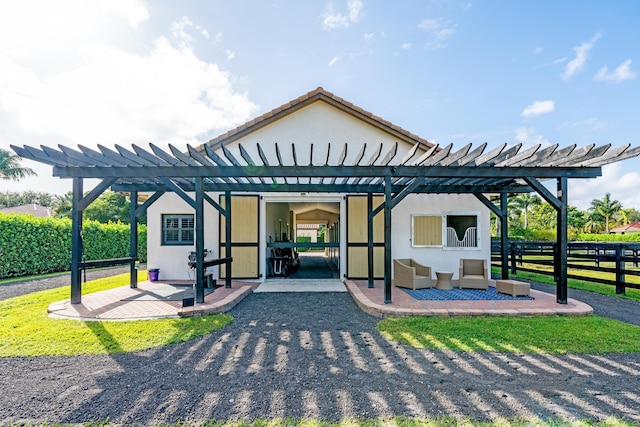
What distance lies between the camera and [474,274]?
790cm

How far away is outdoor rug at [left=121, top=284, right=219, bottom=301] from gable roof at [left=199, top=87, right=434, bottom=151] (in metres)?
4.22

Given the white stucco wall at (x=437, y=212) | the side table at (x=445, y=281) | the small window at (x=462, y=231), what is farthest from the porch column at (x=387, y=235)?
the small window at (x=462, y=231)

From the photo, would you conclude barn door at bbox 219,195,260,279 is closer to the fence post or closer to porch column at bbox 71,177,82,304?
porch column at bbox 71,177,82,304

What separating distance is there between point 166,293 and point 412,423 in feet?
21.2

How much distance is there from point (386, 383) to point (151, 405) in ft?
7.25

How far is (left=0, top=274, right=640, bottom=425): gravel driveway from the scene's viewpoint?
2564 mm

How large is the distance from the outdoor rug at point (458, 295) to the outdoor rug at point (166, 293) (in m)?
4.91

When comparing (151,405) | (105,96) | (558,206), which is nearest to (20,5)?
(105,96)

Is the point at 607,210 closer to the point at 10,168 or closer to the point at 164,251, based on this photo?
the point at 164,251

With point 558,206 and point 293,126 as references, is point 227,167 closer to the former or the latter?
point 293,126

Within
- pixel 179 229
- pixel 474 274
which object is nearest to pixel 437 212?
pixel 474 274

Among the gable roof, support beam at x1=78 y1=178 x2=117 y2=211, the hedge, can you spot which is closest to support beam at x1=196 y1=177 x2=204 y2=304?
support beam at x1=78 y1=178 x2=117 y2=211

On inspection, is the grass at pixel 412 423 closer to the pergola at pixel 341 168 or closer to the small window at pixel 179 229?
the pergola at pixel 341 168

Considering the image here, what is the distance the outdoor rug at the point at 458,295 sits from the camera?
6457 millimetres
